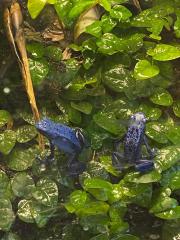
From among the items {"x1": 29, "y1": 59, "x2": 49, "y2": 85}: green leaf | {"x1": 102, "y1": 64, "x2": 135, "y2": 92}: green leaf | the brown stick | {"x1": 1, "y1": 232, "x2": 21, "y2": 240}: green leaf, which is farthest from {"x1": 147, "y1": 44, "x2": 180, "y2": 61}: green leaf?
{"x1": 1, "y1": 232, "x2": 21, "y2": 240}: green leaf

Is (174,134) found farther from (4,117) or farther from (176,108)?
(4,117)

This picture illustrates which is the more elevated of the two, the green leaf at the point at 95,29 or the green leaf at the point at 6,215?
the green leaf at the point at 95,29

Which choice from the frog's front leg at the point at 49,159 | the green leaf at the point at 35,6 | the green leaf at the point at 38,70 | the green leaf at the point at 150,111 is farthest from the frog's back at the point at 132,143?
the green leaf at the point at 35,6

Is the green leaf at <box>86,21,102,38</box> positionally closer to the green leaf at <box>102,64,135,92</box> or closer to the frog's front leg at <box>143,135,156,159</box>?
the green leaf at <box>102,64,135,92</box>

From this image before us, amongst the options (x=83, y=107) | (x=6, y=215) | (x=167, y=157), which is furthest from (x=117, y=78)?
(x=6, y=215)

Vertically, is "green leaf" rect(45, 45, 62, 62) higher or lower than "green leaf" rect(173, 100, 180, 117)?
higher

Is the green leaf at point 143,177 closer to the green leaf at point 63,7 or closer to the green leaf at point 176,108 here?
the green leaf at point 176,108
